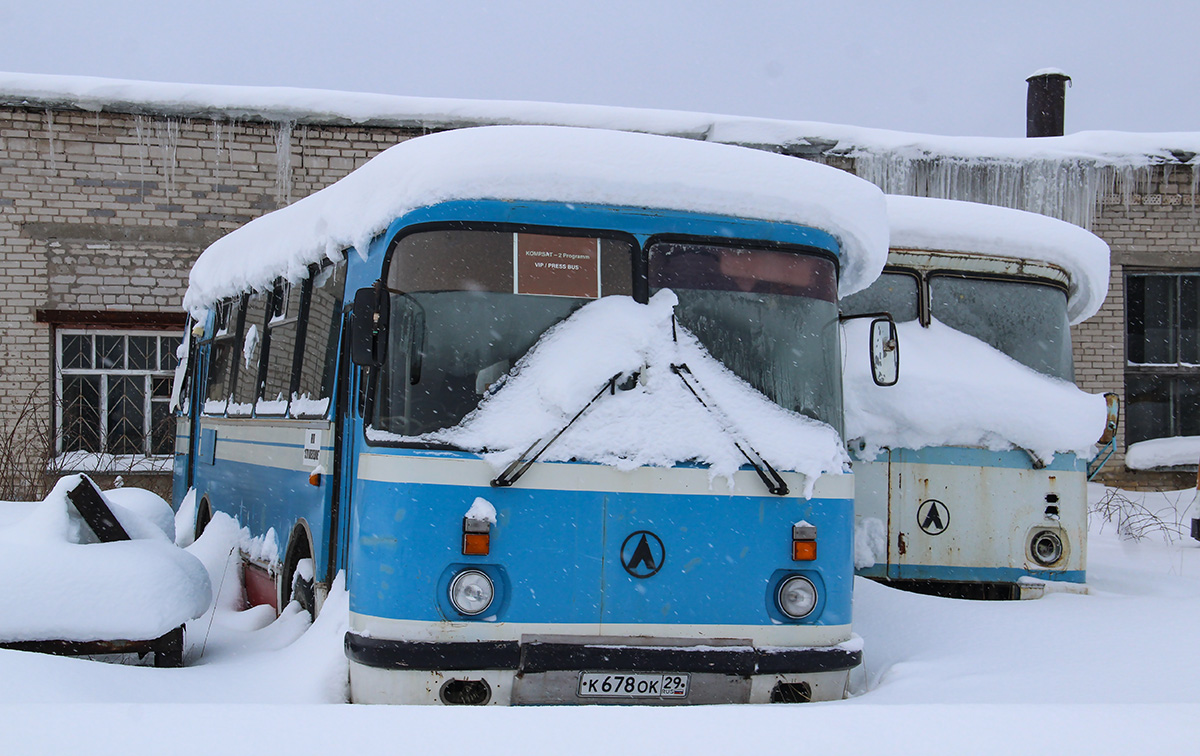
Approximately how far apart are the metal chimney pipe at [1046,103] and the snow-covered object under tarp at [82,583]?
14141 millimetres

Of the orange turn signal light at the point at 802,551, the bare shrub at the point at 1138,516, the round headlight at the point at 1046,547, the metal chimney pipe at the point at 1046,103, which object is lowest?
the bare shrub at the point at 1138,516

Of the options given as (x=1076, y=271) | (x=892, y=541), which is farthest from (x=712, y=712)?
(x=1076, y=271)

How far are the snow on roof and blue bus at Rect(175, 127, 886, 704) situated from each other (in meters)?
8.73

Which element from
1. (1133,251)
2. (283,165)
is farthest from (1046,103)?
(283,165)

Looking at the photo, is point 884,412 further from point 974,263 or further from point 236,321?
point 236,321

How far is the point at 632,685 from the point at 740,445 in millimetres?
928

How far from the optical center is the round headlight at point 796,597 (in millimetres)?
4027

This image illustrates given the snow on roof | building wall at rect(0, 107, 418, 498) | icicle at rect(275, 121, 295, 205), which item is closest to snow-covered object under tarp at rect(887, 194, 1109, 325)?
the snow on roof

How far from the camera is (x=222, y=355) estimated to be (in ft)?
25.9

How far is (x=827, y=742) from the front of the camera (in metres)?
2.74

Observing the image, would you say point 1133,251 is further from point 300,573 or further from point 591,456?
point 591,456

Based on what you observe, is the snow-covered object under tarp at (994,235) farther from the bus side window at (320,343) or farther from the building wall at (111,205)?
the building wall at (111,205)

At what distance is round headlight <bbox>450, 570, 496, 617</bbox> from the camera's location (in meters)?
3.76

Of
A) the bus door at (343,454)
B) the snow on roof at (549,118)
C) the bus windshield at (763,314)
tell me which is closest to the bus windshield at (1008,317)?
the bus windshield at (763,314)
